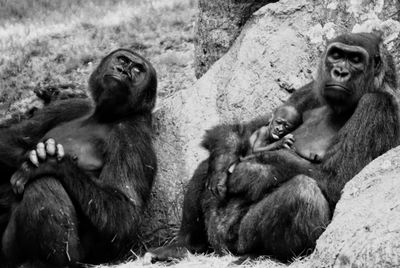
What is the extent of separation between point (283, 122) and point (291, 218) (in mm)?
1044

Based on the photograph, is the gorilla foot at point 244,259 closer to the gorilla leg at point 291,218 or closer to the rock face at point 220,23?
the gorilla leg at point 291,218

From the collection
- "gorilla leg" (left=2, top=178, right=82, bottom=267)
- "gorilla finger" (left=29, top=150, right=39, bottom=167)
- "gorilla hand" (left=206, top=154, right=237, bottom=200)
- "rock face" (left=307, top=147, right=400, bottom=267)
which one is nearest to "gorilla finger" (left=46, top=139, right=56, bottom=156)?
"gorilla finger" (left=29, top=150, right=39, bottom=167)

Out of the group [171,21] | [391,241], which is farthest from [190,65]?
[391,241]

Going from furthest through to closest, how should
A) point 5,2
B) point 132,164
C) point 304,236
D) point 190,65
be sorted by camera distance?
point 5,2 → point 190,65 → point 132,164 → point 304,236

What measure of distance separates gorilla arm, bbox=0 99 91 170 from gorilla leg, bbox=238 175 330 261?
8.30 ft

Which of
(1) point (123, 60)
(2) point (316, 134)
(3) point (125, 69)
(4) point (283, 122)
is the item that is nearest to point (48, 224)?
(3) point (125, 69)

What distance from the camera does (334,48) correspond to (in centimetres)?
670

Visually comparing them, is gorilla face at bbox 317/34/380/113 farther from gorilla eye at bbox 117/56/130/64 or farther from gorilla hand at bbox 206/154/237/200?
gorilla eye at bbox 117/56/130/64

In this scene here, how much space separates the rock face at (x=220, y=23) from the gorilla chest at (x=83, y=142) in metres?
1.66

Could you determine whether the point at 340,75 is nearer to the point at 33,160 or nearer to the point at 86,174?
the point at 86,174

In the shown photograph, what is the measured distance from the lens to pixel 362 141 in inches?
244

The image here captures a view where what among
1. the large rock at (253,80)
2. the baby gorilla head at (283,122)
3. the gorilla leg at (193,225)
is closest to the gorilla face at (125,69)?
the large rock at (253,80)

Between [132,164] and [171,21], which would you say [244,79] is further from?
[171,21]

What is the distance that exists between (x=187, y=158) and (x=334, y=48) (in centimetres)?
182
